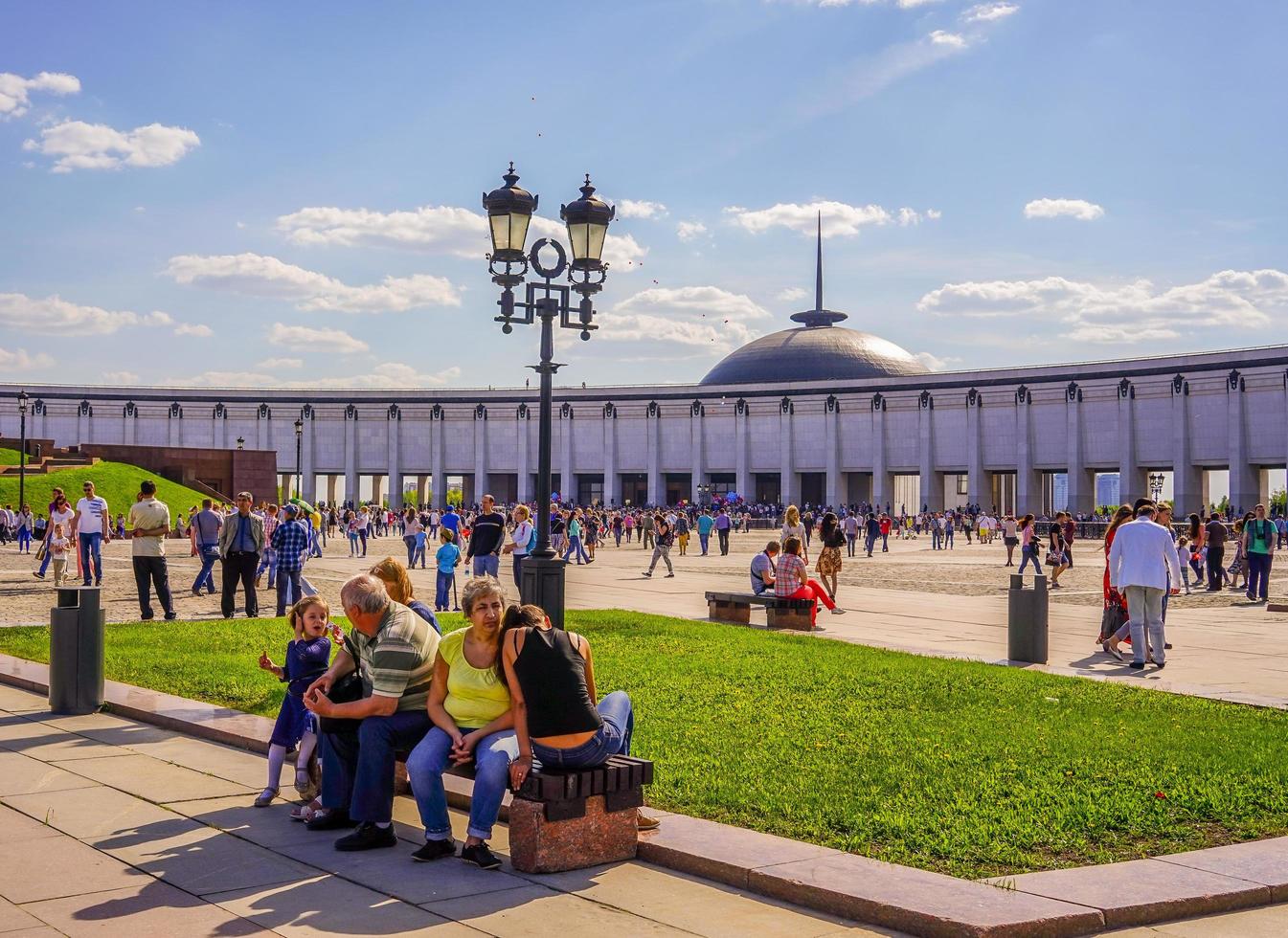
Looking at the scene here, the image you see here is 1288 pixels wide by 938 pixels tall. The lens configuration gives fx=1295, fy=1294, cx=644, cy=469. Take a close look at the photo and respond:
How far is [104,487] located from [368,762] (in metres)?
57.1

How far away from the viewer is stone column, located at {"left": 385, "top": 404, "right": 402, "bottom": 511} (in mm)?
97062

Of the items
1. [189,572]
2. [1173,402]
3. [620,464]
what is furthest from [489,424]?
[189,572]

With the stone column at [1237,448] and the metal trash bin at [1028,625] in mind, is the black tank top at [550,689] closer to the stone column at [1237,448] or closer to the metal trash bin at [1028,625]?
the metal trash bin at [1028,625]

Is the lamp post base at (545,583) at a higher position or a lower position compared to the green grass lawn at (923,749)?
higher

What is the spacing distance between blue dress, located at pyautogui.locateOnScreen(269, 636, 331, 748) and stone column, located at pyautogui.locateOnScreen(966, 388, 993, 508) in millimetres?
78640

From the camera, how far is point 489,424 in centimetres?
9681

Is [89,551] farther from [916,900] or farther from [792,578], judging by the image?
[916,900]

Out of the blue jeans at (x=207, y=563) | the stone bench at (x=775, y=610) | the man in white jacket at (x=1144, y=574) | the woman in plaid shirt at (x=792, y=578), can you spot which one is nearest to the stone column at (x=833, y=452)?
the blue jeans at (x=207, y=563)

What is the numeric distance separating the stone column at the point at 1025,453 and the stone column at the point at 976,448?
2341mm

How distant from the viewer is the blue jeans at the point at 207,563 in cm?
2064

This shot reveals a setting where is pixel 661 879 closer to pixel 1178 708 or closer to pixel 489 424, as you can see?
pixel 1178 708

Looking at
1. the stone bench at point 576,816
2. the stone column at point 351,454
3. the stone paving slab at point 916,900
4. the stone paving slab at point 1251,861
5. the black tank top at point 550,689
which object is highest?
the stone column at point 351,454

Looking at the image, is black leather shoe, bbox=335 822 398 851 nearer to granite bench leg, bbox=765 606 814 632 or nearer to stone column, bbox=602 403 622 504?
granite bench leg, bbox=765 606 814 632

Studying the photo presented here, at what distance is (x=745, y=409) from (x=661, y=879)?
86450mm
